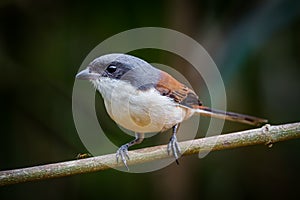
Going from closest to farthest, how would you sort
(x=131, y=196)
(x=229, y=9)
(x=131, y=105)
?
(x=131, y=105)
(x=229, y=9)
(x=131, y=196)

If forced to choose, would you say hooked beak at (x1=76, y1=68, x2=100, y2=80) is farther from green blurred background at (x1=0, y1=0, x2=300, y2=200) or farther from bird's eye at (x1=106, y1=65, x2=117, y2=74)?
green blurred background at (x1=0, y1=0, x2=300, y2=200)

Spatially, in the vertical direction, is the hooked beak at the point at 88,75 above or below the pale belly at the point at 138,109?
above

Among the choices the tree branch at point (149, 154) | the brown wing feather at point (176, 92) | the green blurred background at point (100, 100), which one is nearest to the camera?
the tree branch at point (149, 154)

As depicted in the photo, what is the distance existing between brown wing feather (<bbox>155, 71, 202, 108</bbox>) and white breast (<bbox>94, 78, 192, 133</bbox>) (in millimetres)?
79

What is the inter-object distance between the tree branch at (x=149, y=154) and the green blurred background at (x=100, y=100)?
1681 millimetres

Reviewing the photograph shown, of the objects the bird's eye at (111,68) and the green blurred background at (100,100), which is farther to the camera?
the green blurred background at (100,100)

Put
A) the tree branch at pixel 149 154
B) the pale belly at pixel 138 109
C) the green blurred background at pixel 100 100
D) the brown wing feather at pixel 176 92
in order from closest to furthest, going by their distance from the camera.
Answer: the tree branch at pixel 149 154 → the pale belly at pixel 138 109 → the brown wing feather at pixel 176 92 → the green blurred background at pixel 100 100

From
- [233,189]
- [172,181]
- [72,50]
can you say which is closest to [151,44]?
[72,50]

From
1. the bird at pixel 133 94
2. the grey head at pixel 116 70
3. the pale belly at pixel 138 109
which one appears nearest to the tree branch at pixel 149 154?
the bird at pixel 133 94

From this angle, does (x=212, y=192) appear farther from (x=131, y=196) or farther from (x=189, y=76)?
(x=189, y=76)

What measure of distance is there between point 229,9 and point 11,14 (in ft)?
5.89

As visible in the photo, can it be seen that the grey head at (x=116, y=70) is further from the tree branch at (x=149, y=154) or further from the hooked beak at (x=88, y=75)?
the tree branch at (x=149, y=154)

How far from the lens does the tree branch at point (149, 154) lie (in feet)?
7.55

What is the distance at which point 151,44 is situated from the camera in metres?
4.24
